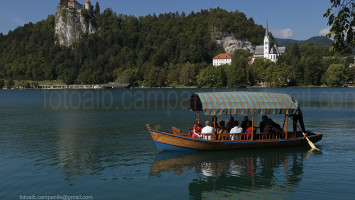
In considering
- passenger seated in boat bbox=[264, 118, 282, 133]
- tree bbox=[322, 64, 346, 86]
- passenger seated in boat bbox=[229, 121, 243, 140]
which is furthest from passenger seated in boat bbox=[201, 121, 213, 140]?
tree bbox=[322, 64, 346, 86]

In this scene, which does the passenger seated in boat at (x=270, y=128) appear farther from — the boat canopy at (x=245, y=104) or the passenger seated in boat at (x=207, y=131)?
the passenger seated in boat at (x=207, y=131)

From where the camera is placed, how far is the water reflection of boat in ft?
61.9

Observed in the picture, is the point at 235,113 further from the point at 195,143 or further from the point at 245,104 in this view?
the point at 195,143

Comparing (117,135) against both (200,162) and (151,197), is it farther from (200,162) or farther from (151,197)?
(151,197)

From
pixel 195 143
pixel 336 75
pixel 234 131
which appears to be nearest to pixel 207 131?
pixel 195 143

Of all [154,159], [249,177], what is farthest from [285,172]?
[154,159]

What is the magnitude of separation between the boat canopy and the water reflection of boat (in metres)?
3.24

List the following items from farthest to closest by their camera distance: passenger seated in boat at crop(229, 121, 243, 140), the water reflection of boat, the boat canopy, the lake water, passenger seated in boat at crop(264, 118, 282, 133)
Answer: passenger seated in boat at crop(264, 118, 282, 133)
passenger seated in boat at crop(229, 121, 243, 140)
the boat canopy
the water reflection of boat
the lake water

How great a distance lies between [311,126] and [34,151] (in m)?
31.3

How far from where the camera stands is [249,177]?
20.6 meters

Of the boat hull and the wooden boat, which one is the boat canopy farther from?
the boat hull

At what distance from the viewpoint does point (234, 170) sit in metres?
22.2

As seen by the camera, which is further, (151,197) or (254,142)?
(254,142)

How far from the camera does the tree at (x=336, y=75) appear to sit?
6786 inches
